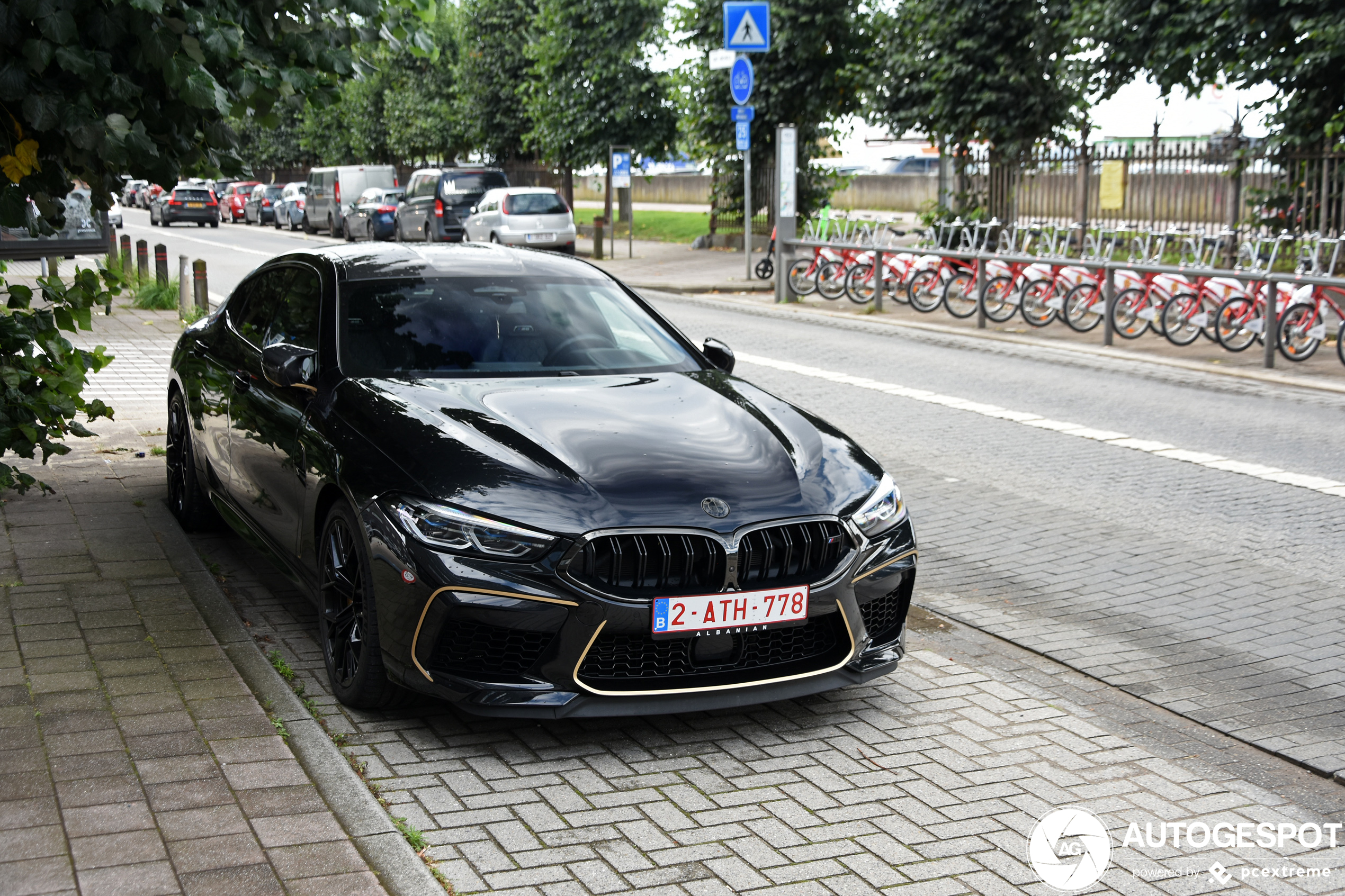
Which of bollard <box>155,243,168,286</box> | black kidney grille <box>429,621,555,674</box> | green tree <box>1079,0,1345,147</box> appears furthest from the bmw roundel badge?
bollard <box>155,243,168,286</box>

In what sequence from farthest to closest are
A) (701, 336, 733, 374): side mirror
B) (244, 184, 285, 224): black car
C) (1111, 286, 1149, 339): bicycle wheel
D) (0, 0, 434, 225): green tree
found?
(244, 184, 285, 224): black car → (1111, 286, 1149, 339): bicycle wheel → (701, 336, 733, 374): side mirror → (0, 0, 434, 225): green tree

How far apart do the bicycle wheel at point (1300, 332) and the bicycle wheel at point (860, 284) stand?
282 inches

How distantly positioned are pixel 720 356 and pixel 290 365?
179 cm

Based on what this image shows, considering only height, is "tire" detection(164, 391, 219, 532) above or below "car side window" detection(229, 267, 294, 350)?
below

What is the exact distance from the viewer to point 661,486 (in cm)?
446

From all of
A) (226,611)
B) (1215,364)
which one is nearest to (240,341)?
(226,611)

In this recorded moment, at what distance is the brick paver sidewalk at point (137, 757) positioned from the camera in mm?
3516

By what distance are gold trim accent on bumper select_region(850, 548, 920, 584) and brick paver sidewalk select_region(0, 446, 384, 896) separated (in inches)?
69.8

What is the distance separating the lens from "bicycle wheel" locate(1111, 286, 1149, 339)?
53.1 ft

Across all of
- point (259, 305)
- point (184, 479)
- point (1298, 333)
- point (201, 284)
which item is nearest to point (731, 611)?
point (259, 305)

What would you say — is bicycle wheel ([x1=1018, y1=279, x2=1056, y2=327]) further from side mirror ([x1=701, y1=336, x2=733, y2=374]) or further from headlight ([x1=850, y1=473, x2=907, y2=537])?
headlight ([x1=850, y1=473, x2=907, y2=537])

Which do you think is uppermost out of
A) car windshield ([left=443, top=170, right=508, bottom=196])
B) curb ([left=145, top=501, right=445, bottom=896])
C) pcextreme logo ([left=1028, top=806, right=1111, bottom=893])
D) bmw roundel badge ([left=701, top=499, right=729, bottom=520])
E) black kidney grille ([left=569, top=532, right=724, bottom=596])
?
car windshield ([left=443, top=170, right=508, bottom=196])

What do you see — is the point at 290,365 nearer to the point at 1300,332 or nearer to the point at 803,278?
the point at 1300,332

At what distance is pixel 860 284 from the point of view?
20875mm
